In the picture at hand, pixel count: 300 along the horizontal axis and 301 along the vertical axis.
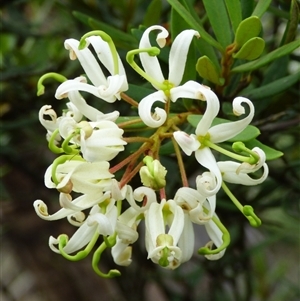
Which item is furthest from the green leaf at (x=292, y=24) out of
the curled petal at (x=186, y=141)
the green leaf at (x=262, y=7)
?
the curled petal at (x=186, y=141)

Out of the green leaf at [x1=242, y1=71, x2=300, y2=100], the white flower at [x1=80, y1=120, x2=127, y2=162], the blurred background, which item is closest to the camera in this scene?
the white flower at [x1=80, y1=120, x2=127, y2=162]

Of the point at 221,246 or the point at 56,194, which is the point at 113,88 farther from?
the point at 56,194

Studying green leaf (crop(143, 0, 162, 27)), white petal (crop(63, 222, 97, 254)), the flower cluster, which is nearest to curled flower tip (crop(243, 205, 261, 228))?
the flower cluster

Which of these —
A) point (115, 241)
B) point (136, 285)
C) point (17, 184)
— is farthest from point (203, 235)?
point (115, 241)

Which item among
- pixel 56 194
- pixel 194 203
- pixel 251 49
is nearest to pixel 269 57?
pixel 251 49

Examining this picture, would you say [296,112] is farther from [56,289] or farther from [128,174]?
[56,289]

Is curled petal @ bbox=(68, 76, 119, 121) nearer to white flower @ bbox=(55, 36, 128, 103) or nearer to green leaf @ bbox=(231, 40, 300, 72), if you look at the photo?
white flower @ bbox=(55, 36, 128, 103)

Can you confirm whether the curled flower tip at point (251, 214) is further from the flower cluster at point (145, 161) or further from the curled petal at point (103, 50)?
the curled petal at point (103, 50)
